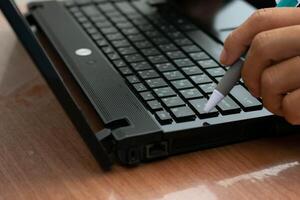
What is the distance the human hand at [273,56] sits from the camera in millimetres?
480

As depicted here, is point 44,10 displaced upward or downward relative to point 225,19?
upward

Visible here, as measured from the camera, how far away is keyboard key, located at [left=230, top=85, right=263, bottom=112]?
51cm

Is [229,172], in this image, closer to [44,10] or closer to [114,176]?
[114,176]

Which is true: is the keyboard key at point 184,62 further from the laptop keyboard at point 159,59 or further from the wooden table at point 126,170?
the wooden table at point 126,170

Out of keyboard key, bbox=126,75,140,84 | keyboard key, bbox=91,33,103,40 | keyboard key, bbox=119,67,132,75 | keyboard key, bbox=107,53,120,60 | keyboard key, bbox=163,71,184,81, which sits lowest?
keyboard key, bbox=163,71,184,81

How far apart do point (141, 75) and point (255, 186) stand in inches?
6.8

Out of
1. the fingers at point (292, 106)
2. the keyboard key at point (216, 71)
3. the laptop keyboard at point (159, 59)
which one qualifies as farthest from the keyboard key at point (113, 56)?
the fingers at point (292, 106)

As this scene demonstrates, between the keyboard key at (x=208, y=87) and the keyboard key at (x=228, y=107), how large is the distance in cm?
2

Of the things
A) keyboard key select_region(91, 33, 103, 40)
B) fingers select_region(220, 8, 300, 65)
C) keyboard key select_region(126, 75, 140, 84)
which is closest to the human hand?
fingers select_region(220, 8, 300, 65)

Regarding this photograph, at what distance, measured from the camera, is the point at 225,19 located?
73 centimetres

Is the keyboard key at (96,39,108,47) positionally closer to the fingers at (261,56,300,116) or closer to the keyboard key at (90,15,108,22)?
the keyboard key at (90,15,108,22)

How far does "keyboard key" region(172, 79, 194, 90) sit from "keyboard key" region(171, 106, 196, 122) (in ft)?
0.16

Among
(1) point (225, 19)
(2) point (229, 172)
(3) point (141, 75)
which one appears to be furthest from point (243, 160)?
(1) point (225, 19)

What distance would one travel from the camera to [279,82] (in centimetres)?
48
